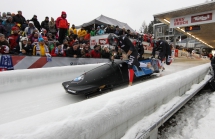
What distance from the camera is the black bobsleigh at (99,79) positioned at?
94.9 inches

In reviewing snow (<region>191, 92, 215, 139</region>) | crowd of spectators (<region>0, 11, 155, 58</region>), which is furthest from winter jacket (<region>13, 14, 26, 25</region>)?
snow (<region>191, 92, 215, 139</region>)

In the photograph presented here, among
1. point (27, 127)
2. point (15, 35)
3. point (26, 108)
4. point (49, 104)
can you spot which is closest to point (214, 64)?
point (49, 104)

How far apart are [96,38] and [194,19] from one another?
5.94 m

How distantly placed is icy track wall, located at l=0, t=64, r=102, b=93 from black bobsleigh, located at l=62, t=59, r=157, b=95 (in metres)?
0.80

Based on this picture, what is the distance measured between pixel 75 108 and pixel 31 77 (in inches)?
93.7

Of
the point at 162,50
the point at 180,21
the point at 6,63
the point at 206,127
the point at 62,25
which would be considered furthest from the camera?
the point at 180,21

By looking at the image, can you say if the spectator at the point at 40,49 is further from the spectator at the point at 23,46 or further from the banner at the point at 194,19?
the banner at the point at 194,19

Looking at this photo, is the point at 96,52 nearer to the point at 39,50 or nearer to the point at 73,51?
the point at 73,51

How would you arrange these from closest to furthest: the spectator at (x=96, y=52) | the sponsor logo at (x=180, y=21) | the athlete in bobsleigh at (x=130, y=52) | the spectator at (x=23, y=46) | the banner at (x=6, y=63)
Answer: the athlete in bobsleigh at (x=130, y=52) → the banner at (x=6, y=63) → the spectator at (x=23, y=46) → the spectator at (x=96, y=52) → the sponsor logo at (x=180, y=21)

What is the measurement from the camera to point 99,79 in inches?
104

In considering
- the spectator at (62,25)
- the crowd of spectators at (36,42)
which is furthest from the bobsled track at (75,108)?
the spectator at (62,25)

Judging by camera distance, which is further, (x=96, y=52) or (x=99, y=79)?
(x=96, y=52)

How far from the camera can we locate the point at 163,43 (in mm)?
5180

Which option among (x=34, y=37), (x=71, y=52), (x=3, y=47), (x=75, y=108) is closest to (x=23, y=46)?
(x=34, y=37)
